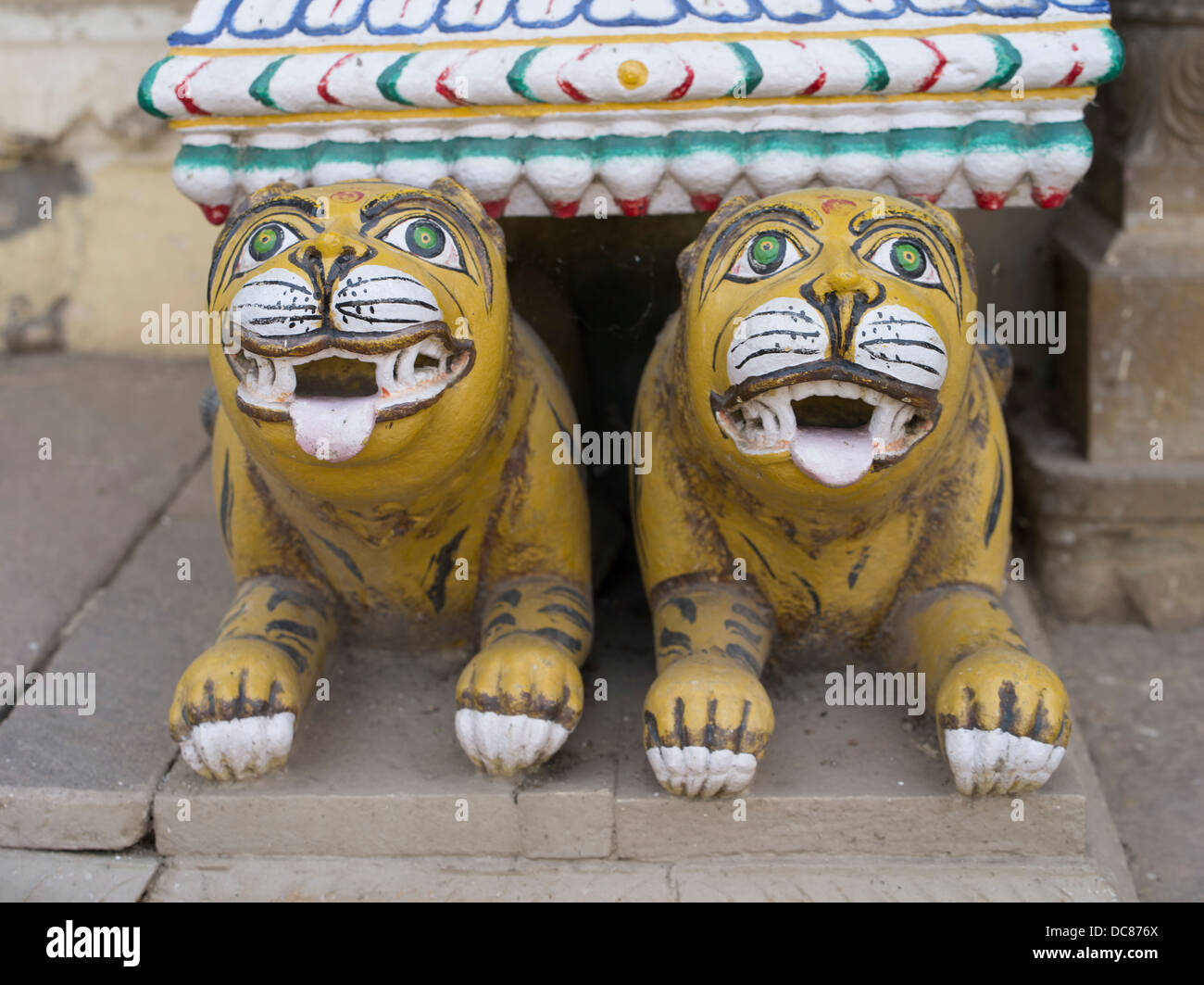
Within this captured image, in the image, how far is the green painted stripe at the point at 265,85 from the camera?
6.58 ft

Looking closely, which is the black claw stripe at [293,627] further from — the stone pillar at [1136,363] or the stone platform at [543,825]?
the stone pillar at [1136,363]

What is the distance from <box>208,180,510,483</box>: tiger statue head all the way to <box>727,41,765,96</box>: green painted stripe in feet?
1.29

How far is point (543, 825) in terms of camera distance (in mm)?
1890

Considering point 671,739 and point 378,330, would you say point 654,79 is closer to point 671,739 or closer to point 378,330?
point 378,330

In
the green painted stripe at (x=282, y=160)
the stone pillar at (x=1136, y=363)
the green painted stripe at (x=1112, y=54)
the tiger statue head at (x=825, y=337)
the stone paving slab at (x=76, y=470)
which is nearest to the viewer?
the tiger statue head at (x=825, y=337)

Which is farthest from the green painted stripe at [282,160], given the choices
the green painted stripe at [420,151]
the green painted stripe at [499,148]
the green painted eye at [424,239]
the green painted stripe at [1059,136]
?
the green painted stripe at [1059,136]

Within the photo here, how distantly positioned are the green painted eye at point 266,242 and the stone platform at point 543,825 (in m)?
0.67

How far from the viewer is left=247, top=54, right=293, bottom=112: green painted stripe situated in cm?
201

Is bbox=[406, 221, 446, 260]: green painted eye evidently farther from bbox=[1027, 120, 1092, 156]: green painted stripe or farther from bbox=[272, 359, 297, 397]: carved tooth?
bbox=[1027, 120, 1092, 156]: green painted stripe

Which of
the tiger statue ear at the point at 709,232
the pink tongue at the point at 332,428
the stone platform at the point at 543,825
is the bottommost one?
the stone platform at the point at 543,825

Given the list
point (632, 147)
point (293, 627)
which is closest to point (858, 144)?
point (632, 147)

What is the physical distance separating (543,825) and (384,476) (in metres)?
0.50

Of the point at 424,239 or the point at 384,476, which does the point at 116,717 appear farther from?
the point at 424,239

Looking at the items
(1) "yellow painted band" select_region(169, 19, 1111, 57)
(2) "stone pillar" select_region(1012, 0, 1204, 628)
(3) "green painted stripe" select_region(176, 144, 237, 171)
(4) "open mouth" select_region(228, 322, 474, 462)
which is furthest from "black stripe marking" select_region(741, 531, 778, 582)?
(3) "green painted stripe" select_region(176, 144, 237, 171)
